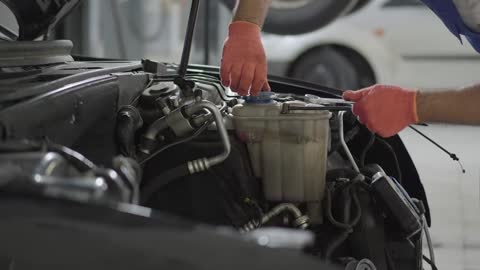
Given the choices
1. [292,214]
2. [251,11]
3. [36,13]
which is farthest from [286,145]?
[36,13]

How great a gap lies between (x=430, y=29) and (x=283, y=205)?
3.74 metres

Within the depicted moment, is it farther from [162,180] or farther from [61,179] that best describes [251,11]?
[61,179]

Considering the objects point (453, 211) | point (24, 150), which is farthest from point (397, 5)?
point (24, 150)

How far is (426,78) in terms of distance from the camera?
473cm

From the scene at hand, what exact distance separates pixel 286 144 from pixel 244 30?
328 millimetres

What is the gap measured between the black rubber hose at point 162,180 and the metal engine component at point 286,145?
0.52 feet

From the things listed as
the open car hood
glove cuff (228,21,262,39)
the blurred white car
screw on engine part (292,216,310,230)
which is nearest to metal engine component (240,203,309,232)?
screw on engine part (292,216,310,230)

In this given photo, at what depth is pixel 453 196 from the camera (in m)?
3.00

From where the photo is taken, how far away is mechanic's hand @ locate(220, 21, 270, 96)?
1.34m

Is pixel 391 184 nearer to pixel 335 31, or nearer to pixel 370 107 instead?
pixel 370 107

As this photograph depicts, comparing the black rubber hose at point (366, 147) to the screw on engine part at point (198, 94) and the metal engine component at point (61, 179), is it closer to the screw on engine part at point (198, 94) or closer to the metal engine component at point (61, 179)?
the screw on engine part at point (198, 94)

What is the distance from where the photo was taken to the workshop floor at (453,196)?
2389 mm

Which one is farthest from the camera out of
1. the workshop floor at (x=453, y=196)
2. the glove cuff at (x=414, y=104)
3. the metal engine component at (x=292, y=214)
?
the workshop floor at (x=453, y=196)

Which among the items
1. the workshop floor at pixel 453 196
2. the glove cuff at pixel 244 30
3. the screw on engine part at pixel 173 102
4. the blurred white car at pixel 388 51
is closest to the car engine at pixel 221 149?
the screw on engine part at pixel 173 102
